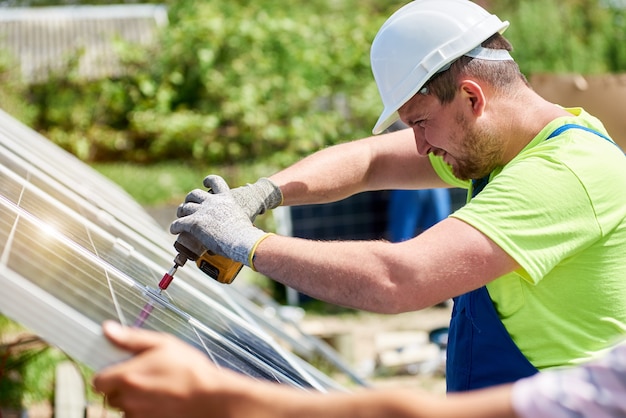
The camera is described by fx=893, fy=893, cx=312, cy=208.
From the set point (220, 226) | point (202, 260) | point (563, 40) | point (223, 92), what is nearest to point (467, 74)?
point (220, 226)

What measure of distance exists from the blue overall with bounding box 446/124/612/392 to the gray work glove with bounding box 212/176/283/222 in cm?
66

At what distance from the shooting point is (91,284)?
2.00 meters

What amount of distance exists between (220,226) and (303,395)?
36.4 inches

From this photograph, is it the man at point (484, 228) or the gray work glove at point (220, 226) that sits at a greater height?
the man at point (484, 228)

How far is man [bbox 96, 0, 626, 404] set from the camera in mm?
2053

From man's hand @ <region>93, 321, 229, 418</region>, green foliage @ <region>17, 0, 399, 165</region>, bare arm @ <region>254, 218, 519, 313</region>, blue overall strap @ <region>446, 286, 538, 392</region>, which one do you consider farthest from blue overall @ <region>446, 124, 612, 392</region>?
green foliage @ <region>17, 0, 399, 165</region>

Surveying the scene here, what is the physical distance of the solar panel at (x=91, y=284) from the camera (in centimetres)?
152

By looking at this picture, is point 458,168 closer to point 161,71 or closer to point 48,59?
point 161,71

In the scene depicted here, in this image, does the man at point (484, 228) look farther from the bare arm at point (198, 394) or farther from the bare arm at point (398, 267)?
the bare arm at point (198, 394)

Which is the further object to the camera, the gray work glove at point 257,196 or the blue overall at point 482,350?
the gray work glove at point 257,196

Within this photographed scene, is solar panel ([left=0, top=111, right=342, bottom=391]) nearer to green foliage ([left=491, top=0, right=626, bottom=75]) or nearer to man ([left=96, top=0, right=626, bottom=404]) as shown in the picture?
man ([left=96, top=0, right=626, bottom=404])

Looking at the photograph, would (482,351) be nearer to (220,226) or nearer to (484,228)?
(484,228)

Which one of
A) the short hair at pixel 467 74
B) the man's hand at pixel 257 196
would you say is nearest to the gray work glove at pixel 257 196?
the man's hand at pixel 257 196

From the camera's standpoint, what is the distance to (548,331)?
2271 mm
